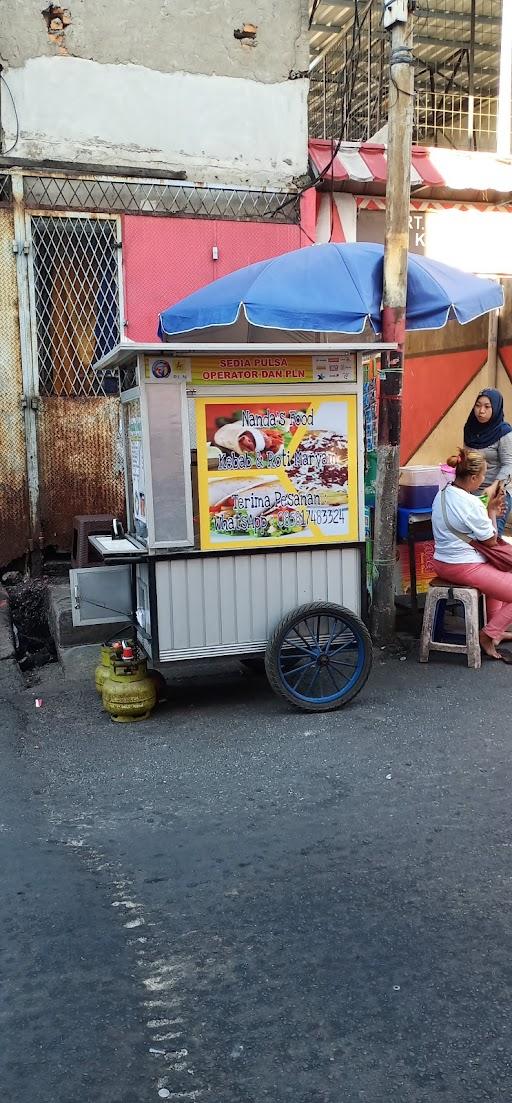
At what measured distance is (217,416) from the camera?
544 centimetres

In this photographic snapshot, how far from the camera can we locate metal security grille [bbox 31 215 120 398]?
842 centimetres

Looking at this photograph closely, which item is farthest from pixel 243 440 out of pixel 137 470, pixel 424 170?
pixel 424 170

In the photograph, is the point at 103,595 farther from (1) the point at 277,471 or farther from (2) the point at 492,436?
(2) the point at 492,436

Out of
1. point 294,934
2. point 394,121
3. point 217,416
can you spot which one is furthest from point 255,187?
point 294,934

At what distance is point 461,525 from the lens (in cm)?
660

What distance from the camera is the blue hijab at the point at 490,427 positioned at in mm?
7588

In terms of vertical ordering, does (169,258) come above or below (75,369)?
above

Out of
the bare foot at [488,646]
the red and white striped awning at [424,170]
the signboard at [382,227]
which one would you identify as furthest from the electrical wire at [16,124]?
the bare foot at [488,646]

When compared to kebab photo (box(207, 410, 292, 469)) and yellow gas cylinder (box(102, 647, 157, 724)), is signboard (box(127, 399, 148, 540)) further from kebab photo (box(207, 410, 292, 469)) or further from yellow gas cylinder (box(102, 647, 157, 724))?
yellow gas cylinder (box(102, 647, 157, 724))

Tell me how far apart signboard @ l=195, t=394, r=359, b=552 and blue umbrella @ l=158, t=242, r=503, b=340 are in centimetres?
117

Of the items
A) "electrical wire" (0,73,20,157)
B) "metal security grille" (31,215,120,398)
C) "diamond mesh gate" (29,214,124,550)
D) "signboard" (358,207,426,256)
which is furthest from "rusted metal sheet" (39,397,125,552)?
"signboard" (358,207,426,256)

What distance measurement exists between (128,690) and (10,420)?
3.73 m

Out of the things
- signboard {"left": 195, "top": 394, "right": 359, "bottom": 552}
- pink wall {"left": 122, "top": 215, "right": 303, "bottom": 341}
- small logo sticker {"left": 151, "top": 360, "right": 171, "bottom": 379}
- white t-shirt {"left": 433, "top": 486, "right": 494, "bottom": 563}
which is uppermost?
pink wall {"left": 122, "top": 215, "right": 303, "bottom": 341}

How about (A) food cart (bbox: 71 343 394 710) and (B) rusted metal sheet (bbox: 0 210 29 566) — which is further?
(B) rusted metal sheet (bbox: 0 210 29 566)
